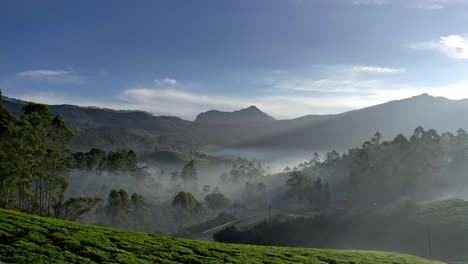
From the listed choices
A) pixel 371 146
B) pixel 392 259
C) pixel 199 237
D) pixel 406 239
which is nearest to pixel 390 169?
pixel 371 146

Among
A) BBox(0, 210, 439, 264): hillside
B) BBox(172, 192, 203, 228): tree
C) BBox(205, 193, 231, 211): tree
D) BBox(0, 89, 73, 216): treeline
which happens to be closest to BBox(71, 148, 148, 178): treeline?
BBox(172, 192, 203, 228): tree

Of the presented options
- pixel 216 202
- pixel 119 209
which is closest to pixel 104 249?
pixel 119 209

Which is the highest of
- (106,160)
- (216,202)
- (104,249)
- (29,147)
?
(29,147)

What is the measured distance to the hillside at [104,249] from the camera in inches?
945

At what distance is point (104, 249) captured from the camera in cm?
2794

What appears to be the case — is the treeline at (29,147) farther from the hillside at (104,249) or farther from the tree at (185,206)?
the tree at (185,206)

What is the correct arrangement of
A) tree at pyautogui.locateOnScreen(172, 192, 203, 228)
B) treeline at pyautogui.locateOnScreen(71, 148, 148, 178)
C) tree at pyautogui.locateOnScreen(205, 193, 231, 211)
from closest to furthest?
treeline at pyautogui.locateOnScreen(71, 148, 148, 178)
tree at pyautogui.locateOnScreen(172, 192, 203, 228)
tree at pyautogui.locateOnScreen(205, 193, 231, 211)

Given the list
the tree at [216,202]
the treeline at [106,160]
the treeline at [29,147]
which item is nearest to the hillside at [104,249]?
the treeline at [29,147]

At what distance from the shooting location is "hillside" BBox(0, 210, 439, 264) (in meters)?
24.0

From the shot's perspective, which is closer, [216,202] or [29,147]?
[29,147]

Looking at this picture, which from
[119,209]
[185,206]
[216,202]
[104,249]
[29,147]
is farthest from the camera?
[216,202]

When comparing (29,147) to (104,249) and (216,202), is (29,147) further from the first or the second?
(216,202)

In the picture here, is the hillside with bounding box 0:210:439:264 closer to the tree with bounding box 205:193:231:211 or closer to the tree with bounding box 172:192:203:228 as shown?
the tree with bounding box 172:192:203:228

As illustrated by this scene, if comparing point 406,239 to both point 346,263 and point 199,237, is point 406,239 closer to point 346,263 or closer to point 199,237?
point 199,237
